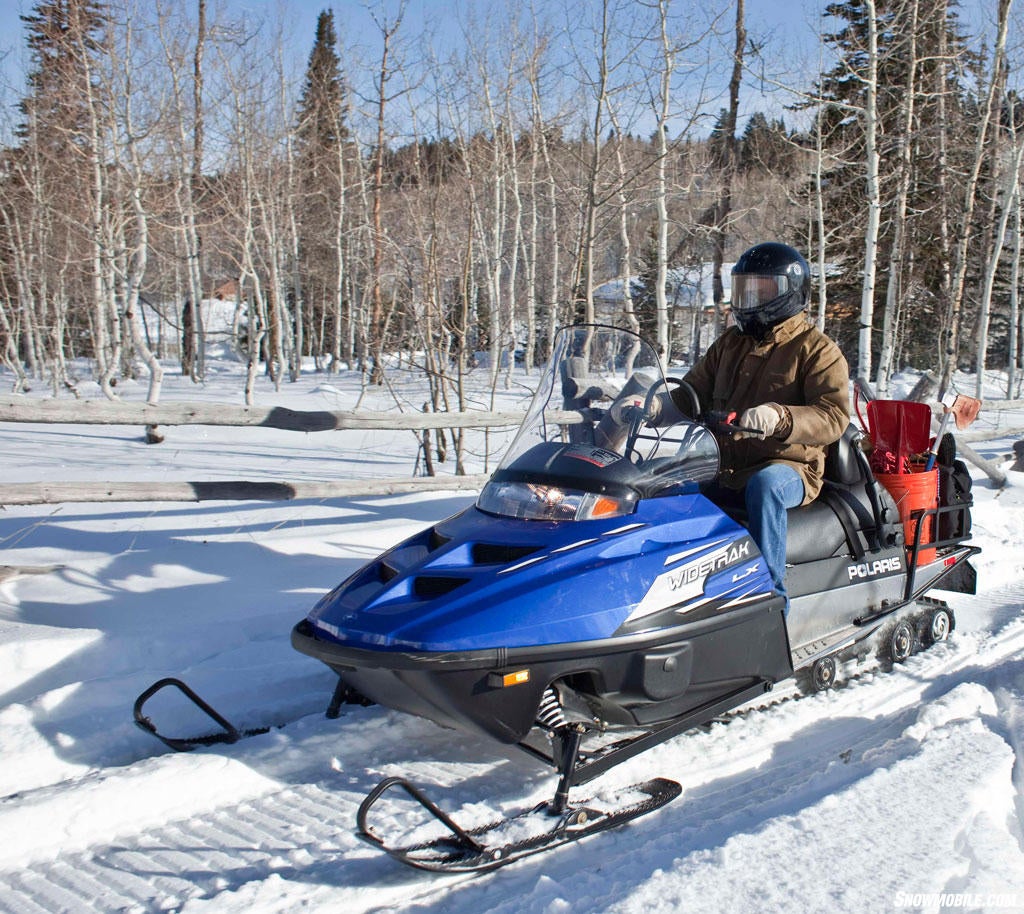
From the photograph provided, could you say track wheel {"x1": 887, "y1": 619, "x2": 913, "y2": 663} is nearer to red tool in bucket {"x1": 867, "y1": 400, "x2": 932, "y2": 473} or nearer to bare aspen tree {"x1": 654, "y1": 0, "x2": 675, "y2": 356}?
red tool in bucket {"x1": 867, "y1": 400, "x2": 932, "y2": 473}

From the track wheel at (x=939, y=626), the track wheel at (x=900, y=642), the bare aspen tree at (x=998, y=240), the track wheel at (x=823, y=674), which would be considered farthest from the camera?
the bare aspen tree at (x=998, y=240)

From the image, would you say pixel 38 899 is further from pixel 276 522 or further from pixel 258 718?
pixel 276 522

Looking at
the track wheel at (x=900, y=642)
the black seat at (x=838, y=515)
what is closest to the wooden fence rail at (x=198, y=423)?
the black seat at (x=838, y=515)

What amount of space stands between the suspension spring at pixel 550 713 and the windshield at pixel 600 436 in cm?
57

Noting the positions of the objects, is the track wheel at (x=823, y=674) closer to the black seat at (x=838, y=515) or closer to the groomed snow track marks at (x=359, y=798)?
the groomed snow track marks at (x=359, y=798)

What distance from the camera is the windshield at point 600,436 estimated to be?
2916 mm

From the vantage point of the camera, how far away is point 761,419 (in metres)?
3.16

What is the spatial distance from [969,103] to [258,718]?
21.8m

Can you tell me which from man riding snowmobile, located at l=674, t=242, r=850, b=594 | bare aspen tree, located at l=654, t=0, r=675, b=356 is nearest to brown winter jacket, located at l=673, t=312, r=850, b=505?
man riding snowmobile, located at l=674, t=242, r=850, b=594

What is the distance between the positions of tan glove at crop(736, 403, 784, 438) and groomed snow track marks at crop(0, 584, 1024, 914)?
1.15 meters

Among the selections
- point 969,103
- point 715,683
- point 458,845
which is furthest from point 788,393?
point 969,103

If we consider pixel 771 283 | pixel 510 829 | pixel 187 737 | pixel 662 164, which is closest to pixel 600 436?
pixel 771 283

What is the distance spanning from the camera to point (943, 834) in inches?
96.0

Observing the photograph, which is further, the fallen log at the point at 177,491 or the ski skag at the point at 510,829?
the fallen log at the point at 177,491
